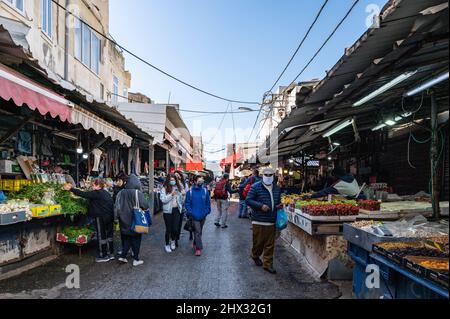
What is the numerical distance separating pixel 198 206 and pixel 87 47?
36.4 feet

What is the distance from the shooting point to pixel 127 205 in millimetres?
7156

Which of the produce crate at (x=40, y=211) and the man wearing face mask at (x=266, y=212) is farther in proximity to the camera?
the man wearing face mask at (x=266, y=212)

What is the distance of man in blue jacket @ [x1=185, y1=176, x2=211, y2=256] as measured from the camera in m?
8.30

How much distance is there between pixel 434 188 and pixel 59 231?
307 inches

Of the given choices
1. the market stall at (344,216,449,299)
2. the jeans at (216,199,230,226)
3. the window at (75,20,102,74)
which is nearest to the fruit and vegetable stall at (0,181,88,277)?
the jeans at (216,199,230,226)

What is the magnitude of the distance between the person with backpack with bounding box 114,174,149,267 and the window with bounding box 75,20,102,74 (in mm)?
9537

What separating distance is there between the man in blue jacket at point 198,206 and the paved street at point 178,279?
0.59 metres

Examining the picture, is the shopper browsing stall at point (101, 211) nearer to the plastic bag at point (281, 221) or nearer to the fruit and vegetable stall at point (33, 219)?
the fruit and vegetable stall at point (33, 219)

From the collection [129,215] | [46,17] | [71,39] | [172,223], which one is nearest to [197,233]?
[172,223]

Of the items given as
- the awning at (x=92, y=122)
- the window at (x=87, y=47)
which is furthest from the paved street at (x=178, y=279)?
the window at (x=87, y=47)

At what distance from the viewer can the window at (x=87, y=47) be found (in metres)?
14.5

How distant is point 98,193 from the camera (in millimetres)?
7422

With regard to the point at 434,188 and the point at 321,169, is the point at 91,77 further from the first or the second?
the point at 434,188

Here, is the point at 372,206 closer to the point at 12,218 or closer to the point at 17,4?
the point at 12,218
